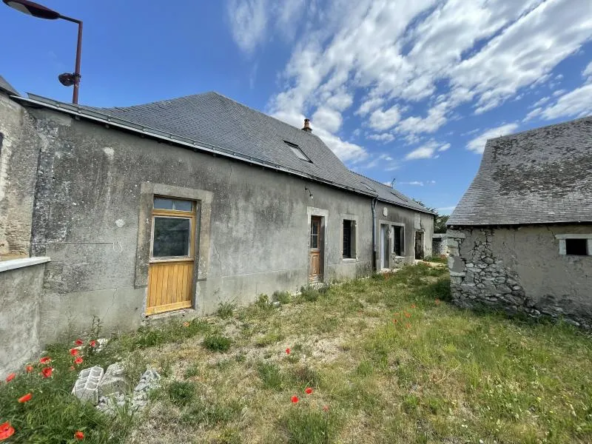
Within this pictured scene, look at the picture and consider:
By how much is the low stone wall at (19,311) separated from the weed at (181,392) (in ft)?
5.48

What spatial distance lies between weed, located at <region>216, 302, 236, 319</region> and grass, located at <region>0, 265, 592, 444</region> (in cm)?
6

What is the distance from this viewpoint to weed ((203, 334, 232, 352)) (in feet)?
12.9

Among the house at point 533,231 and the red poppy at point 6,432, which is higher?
the house at point 533,231

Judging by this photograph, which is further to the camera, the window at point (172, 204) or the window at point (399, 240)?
the window at point (399, 240)

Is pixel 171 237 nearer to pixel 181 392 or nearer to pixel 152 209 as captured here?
pixel 152 209

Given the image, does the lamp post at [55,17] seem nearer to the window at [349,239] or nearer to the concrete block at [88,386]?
the concrete block at [88,386]

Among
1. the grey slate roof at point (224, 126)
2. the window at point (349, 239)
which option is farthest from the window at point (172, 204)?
the window at point (349, 239)

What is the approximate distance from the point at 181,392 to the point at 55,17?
627 cm

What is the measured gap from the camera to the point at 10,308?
2.93 m

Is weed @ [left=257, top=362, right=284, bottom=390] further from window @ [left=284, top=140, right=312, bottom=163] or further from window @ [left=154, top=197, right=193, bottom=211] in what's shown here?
window @ [left=284, top=140, right=312, bottom=163]

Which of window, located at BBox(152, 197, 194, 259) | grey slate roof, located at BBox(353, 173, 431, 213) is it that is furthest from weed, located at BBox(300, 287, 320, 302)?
grey slate roof, located at BBox(353, 173, 431, 213)

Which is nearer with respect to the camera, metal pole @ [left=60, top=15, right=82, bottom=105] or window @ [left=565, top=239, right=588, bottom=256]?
metal pole @ [left=60, top=15, right=82, bottom=105]

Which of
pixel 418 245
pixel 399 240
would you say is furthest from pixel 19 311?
pixel 418 245

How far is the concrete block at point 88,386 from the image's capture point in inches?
97.3
